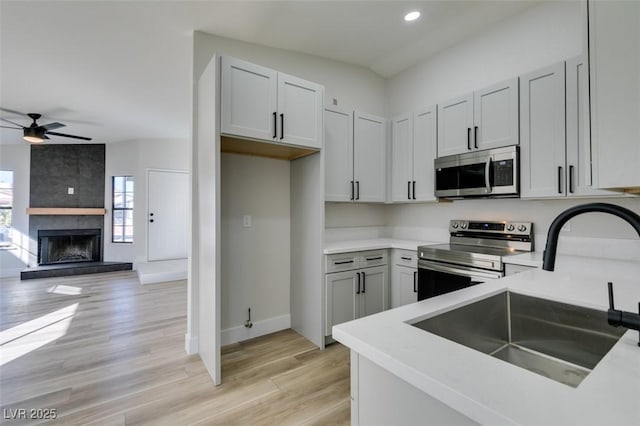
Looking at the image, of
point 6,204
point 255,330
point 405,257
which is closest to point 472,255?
point 405,257

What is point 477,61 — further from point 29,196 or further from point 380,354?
point 29,196

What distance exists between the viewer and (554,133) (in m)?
2.26

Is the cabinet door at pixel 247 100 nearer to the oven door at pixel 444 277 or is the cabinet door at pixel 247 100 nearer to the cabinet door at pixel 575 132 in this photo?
the oven door at pixel 444 277

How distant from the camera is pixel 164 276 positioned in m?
5.41

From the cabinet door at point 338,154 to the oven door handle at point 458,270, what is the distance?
1009 mm

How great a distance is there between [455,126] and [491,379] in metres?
2.79

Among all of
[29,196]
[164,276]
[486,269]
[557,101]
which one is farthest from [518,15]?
[29,196]

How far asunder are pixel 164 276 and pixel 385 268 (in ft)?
14.0

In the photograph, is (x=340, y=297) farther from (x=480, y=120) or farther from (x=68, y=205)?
(x=68, y=205)

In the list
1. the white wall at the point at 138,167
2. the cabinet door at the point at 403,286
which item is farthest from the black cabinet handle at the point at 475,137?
the white wall at the point at 138,167

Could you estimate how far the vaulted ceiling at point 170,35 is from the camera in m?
2.53

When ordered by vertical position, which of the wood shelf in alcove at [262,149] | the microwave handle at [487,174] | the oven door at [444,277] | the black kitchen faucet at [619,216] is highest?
the wood shelf in alcove at [262,149]

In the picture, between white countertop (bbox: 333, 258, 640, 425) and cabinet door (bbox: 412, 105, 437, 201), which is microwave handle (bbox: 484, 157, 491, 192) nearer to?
cabinet door (bbox: 412, 105, 437, 201)

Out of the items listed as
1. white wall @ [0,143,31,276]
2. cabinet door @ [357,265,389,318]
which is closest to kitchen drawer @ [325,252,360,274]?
cabinet door @ [357,265,389,318]
